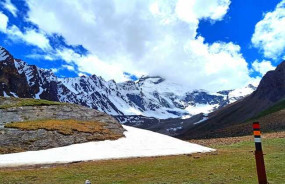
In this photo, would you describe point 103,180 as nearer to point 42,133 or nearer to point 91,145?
point 91,145

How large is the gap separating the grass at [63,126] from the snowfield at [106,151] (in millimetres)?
3938

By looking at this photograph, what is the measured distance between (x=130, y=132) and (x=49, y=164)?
20797 millimetres

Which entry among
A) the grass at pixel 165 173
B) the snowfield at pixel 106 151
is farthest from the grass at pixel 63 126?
the grass at pixel 165 173

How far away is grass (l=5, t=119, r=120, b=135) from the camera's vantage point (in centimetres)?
3990

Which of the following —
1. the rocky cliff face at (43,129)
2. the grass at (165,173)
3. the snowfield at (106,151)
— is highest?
the rocky cliff face at (43,129)

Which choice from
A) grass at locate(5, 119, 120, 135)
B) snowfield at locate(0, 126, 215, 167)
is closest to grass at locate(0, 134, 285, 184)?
snowfield at locate(0, 126, 215, 167)

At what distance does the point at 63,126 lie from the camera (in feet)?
137

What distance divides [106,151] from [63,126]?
996 cm

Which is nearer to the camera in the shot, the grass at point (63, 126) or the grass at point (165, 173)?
the grass at point (165, 173)

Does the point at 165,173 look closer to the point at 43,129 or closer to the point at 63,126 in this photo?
the point at 43,129

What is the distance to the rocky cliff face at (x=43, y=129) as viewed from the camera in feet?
118

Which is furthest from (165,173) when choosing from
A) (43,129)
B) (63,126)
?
(63,126)

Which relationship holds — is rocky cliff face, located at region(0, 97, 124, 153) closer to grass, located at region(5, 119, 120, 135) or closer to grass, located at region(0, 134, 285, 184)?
grass, located at region(5, 119, 120, 135)

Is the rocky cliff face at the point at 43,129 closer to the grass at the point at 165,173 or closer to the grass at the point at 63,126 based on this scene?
the grass at the point at 63,126
